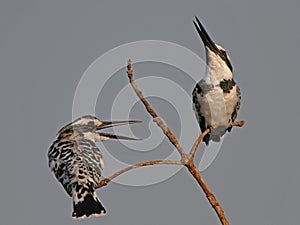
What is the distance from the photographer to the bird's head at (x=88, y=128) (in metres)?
9.11

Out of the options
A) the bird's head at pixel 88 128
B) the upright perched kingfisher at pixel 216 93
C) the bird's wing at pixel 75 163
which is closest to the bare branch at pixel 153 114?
the bird's wing at pixel 75 163

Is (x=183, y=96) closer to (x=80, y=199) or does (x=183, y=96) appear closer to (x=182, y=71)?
(x=182, y=71)

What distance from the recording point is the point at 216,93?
964 centimetres

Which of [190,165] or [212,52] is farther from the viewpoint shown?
[212,52]

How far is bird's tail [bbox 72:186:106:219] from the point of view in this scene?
6.67 meters

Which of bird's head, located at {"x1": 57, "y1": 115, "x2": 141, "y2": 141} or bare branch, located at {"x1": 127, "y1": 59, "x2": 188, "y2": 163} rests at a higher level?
bird's head, located at {"x1": 57, "y1": 115, "x2": 141, "y2": 141}

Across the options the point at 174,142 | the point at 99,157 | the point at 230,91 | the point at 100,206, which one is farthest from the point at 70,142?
the point at 174,142

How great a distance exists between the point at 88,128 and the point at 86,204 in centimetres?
273

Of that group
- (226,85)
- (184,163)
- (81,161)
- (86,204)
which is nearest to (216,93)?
(226,85)

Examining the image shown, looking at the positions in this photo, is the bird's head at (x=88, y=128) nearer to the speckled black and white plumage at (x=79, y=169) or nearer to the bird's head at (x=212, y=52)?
the speckled black and white plumage at (x=79, y=169)

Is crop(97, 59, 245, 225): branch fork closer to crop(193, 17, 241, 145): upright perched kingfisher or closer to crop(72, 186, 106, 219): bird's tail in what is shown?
crop(72, 186, 106, 219): bird's tail

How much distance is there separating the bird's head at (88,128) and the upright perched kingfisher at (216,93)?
136 cm

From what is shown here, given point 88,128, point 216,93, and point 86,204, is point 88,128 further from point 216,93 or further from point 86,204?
point 86,204

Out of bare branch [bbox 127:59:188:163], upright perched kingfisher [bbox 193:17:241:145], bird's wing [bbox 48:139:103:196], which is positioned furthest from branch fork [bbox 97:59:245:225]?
upright perched kingfisher [bbox 193:17:241:145]
